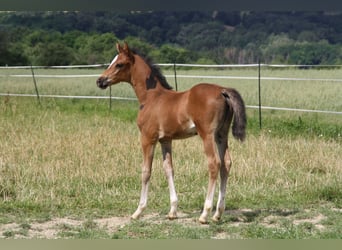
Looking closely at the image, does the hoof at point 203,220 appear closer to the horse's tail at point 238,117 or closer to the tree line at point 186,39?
the horse's tail at point 238,117

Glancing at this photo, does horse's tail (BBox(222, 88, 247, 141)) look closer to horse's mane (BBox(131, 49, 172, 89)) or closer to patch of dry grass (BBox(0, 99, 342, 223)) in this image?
horse's mane (BBox(131, 49, 172, 89))

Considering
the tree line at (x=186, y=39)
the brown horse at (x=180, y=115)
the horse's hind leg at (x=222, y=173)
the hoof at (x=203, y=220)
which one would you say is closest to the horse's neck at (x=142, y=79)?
the brown horse at (x=180, y=115)

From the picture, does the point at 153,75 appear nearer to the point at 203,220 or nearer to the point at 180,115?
the point at 180,115

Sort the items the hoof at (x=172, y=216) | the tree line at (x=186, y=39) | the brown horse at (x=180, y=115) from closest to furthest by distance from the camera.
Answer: the brown horse at (x=180, y=115) < the hoof at (x=172, y=216) < the tree line at (x=186, y=39)

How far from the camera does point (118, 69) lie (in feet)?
19.1

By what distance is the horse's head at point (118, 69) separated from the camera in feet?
19.1

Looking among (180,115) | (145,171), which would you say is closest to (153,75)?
(180,115)

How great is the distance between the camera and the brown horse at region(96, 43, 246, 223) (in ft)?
17.2

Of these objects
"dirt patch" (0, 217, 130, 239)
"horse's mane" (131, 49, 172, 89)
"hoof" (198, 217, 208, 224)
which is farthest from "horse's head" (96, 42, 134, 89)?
"hoof" (198, 217, 208, 224)

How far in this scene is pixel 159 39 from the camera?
14.6m

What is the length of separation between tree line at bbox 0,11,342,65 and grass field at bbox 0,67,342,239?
238cm

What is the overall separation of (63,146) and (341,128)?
583 centimetres

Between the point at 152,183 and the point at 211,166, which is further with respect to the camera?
the point at 152,183

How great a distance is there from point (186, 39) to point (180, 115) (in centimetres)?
1043
